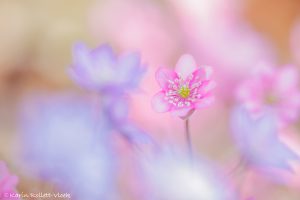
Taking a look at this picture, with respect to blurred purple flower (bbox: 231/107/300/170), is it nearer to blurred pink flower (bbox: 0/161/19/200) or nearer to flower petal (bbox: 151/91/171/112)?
flower petal (bbox: 151/91/171/112)

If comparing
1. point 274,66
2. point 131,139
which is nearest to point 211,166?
point 131,139

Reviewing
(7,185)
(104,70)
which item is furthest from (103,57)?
(7,185)

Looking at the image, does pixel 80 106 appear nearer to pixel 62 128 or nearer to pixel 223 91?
pixel 62 128

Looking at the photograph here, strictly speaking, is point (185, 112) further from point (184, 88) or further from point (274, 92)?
point (274, 92)

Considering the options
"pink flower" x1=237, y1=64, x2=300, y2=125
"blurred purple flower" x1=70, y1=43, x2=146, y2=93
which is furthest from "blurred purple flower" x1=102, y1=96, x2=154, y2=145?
"pink flower" x1=237, y1=64, x2=300, y2=125

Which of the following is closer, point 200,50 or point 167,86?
point 167,86
